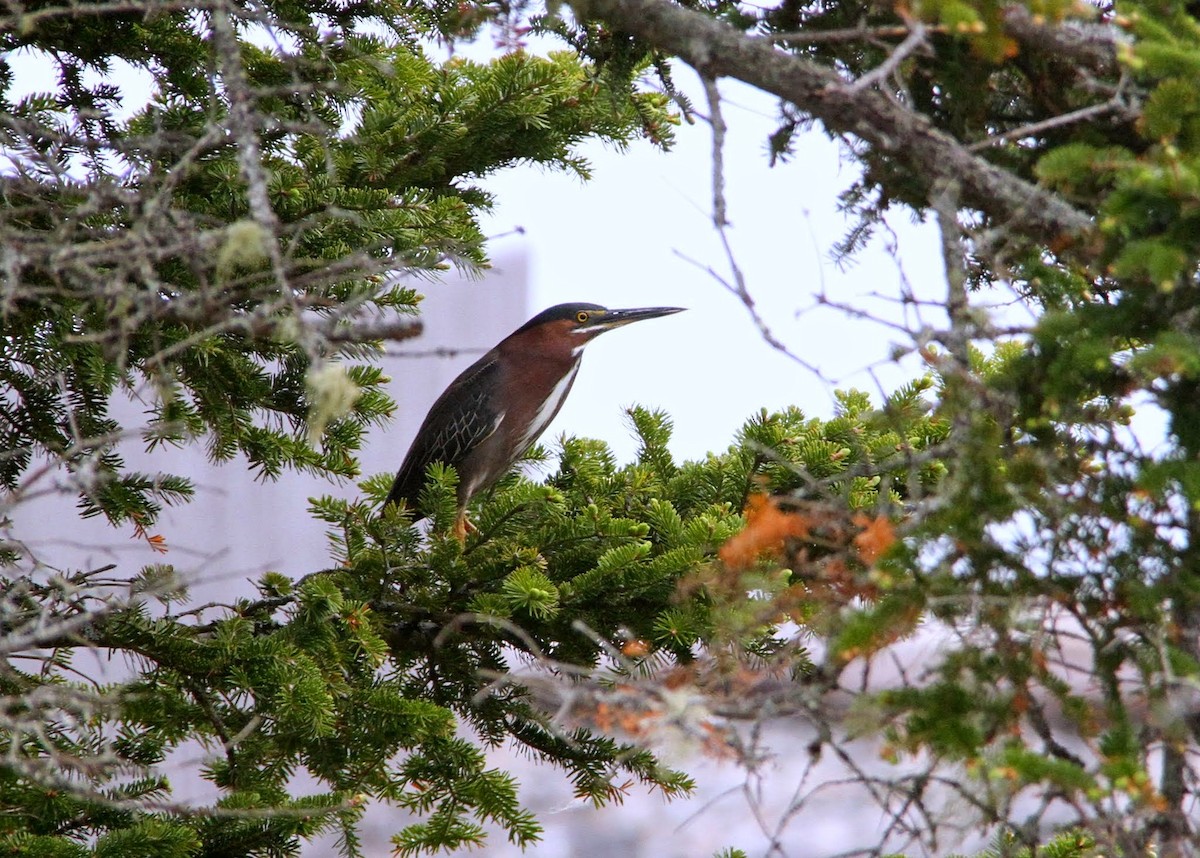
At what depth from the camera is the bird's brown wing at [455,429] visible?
3.62 metres

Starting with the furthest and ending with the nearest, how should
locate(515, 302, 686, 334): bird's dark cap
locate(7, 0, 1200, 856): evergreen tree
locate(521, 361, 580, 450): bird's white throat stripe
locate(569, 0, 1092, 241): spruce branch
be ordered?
locate(521, 361, 580, 450): bird's white throat stripe < locate(515, 302, 686, 334): bird's dark cap < locate(569, 0, 1092, 241): spruce branch < locate(7, 0, 1200, 856): evergreen tree

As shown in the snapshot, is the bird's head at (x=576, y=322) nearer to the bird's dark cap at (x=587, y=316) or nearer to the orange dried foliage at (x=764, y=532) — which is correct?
the bird's dark cap at (x=587, y=316)

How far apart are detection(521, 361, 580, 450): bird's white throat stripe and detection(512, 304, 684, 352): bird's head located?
0.10 metres

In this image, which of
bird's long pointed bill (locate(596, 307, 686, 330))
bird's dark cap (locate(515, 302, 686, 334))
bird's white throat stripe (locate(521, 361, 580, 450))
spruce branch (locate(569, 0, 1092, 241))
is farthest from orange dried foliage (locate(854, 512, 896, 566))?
bird's white throat stripe (locate(521, 361, 580, 450))

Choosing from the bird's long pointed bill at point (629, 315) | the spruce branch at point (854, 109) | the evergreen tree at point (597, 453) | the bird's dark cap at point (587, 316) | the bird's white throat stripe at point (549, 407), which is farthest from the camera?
the bird's white throat stripe at point (549, 407)

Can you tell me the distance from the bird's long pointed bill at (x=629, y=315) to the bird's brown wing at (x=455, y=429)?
0.41 meters

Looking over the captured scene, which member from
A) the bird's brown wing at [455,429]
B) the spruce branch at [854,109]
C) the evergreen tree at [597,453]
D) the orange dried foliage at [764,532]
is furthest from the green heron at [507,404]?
the orange dried foliage at [764,532]

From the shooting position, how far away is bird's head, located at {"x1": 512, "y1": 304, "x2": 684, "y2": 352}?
357cm

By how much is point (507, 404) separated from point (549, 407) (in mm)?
148

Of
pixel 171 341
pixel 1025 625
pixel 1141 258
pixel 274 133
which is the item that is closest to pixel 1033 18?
pixel 1141 258

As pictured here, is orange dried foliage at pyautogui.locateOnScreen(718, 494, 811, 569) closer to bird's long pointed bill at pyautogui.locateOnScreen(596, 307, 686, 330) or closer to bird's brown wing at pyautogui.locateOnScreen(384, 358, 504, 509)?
bird's long pointed bill at pyautogui.locateOnScreen(596, 307, 686, 330)

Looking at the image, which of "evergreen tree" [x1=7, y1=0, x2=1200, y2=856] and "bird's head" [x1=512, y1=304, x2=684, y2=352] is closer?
"evergreen tree" [x1=7, y1=0, x2=1200, y2=856]

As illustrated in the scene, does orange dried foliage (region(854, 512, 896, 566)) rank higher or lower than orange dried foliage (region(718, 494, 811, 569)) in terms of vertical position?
lower

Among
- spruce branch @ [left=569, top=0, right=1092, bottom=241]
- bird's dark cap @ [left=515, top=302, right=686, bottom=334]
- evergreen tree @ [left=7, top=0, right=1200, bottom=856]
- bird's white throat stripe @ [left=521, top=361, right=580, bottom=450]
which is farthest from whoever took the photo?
bird's white throat stripe @ [left=521, top=361, right=580, bottom=450]
